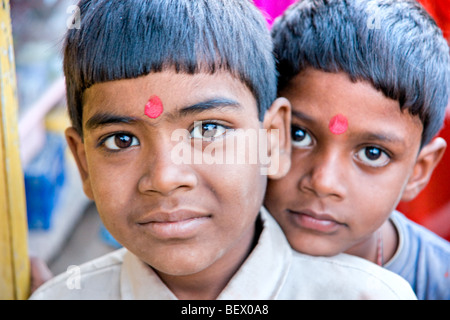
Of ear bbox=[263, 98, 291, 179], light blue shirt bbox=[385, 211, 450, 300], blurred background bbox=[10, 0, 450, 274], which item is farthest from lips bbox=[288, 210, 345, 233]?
blurred background bbox=[10, 0, 450, 274]

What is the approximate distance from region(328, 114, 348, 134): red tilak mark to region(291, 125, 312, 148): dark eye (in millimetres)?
75

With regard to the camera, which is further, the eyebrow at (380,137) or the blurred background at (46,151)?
the blurred background at (46,151)

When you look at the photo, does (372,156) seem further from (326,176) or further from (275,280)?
(275,280)

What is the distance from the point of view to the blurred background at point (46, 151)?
2332 mm

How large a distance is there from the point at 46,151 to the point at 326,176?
178 centimetres

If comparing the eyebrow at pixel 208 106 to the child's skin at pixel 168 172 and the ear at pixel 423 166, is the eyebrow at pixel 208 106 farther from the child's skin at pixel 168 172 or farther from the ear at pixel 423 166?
the ear at pixel 423 166

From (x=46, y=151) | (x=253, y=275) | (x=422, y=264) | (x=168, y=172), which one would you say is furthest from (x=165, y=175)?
(x=46, y=151)

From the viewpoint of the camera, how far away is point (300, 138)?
1125 millimetres

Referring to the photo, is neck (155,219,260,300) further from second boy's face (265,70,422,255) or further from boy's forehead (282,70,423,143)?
boy's forehead (282,70,423,143)

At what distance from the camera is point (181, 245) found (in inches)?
37.5

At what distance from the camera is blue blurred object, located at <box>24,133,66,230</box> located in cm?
231

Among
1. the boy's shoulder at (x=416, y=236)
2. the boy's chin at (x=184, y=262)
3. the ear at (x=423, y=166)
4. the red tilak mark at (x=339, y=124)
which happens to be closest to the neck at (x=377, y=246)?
the boy's shoulder at (x=416, y=236)

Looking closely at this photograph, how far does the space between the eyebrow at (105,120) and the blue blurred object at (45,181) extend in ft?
4.76

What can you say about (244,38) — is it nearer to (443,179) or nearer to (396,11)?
(396,11)
